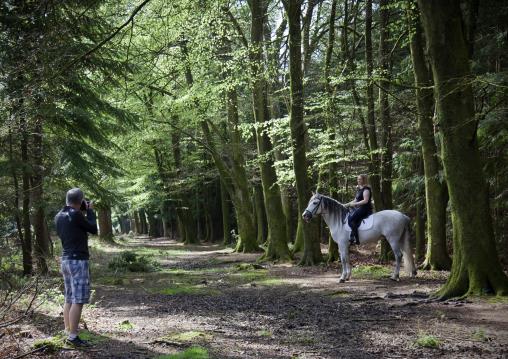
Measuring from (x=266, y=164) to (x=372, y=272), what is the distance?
7546 millimetres

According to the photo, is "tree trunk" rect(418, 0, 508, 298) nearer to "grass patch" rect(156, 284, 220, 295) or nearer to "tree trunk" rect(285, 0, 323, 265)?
"grass patch" rect(156, 284, 220, 295)

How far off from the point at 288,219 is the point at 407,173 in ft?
28.5

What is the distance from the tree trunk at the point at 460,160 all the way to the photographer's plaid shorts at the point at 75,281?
19.2 ft

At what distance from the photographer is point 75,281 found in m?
6.33

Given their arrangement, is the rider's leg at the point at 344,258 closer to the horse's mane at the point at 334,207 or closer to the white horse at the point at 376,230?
the white horse at the point at 376,230

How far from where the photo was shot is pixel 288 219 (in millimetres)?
26578

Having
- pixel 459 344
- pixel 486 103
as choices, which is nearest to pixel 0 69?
pixel 459 344

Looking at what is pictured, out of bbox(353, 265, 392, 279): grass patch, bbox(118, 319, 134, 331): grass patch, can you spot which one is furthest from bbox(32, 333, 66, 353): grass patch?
bbox(353, 265, 392, 279): grass patch

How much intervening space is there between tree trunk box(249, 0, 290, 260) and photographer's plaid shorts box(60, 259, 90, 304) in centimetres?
1133

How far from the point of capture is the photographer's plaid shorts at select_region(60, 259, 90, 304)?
6.31 metres

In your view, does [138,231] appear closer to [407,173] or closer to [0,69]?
[407,173]

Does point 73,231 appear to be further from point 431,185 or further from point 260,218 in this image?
point 260,218

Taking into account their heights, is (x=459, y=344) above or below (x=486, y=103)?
below

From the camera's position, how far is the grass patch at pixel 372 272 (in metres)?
12.9
